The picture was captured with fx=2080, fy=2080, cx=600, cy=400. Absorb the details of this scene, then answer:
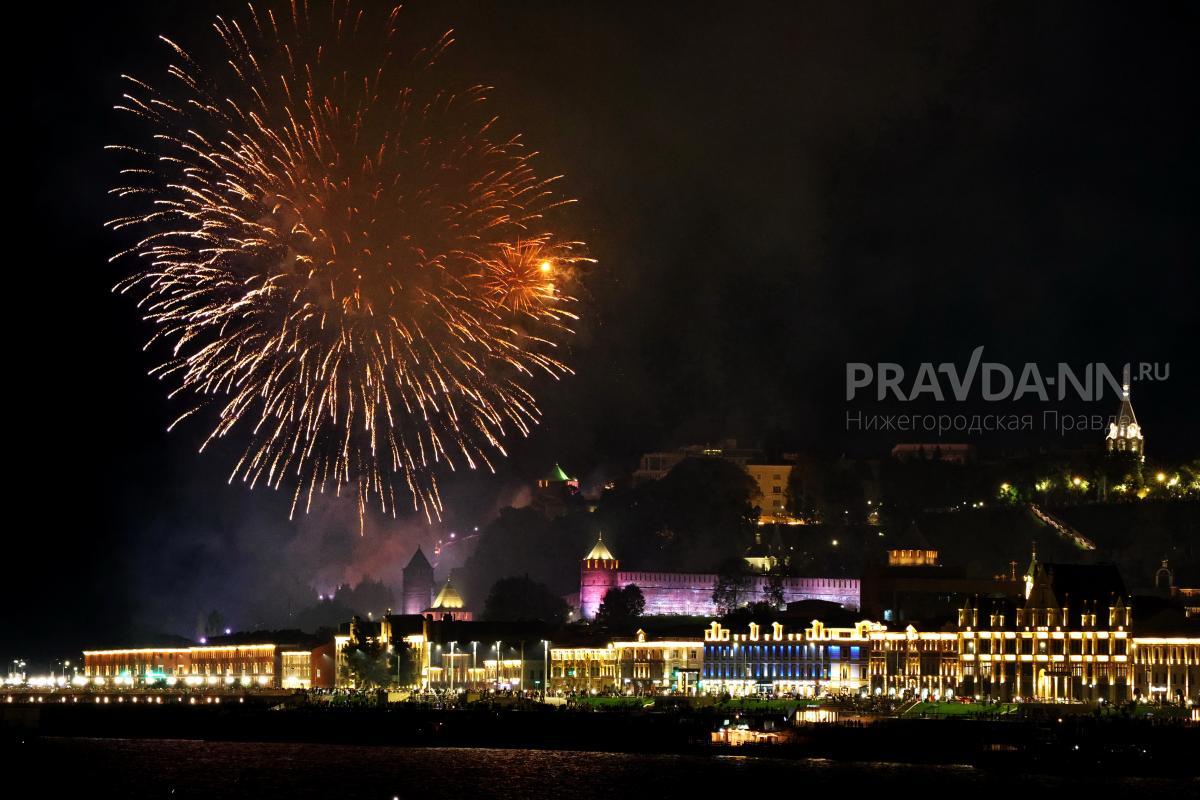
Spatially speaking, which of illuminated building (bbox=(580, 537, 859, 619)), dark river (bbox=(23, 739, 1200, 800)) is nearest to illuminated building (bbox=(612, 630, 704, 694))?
illuminated building (bbox=(580, 537, 859, 619))

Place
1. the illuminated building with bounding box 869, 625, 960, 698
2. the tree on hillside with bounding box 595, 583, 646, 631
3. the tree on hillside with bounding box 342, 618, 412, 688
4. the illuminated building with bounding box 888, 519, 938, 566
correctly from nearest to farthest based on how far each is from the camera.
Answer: the illuminated building with bounding box 869, 625, 960, 698
the tree on hillside with bounding box 342, 618, 412, 688
the tree on hillside with bounding box 595, 583, 646, 631
the illuminated building with bounding box 888, 519, 938, 566

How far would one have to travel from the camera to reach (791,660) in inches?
6058

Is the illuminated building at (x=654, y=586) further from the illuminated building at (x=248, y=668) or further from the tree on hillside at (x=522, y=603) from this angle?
the illuminated building at (x=248, y=668)

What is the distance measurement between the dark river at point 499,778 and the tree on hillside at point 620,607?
5456 centimetres

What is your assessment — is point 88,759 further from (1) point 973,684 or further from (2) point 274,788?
(1) point 973,684

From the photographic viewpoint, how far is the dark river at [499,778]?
98.4m

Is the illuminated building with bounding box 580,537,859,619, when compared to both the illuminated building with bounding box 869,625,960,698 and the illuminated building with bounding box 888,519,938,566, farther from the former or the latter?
the illuminated building with bounding box 869,625,960,698

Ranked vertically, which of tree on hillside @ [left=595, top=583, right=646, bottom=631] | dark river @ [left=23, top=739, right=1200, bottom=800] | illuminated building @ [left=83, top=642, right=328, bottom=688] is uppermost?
tree on hillside @ [left=595, top=583, right=646, bottom=631]

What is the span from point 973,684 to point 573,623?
50381mm

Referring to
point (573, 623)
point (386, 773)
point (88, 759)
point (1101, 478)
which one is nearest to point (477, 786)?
point (386, 773)

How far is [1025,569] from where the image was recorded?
178m

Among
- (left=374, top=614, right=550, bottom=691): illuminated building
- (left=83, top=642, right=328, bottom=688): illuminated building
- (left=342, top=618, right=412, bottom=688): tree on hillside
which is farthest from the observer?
(left=83, top=642, right=328, bottom=688): illuminated building

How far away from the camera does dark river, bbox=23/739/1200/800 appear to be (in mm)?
98438

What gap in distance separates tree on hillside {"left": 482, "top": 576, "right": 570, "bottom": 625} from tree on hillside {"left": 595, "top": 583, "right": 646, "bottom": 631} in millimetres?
8732
